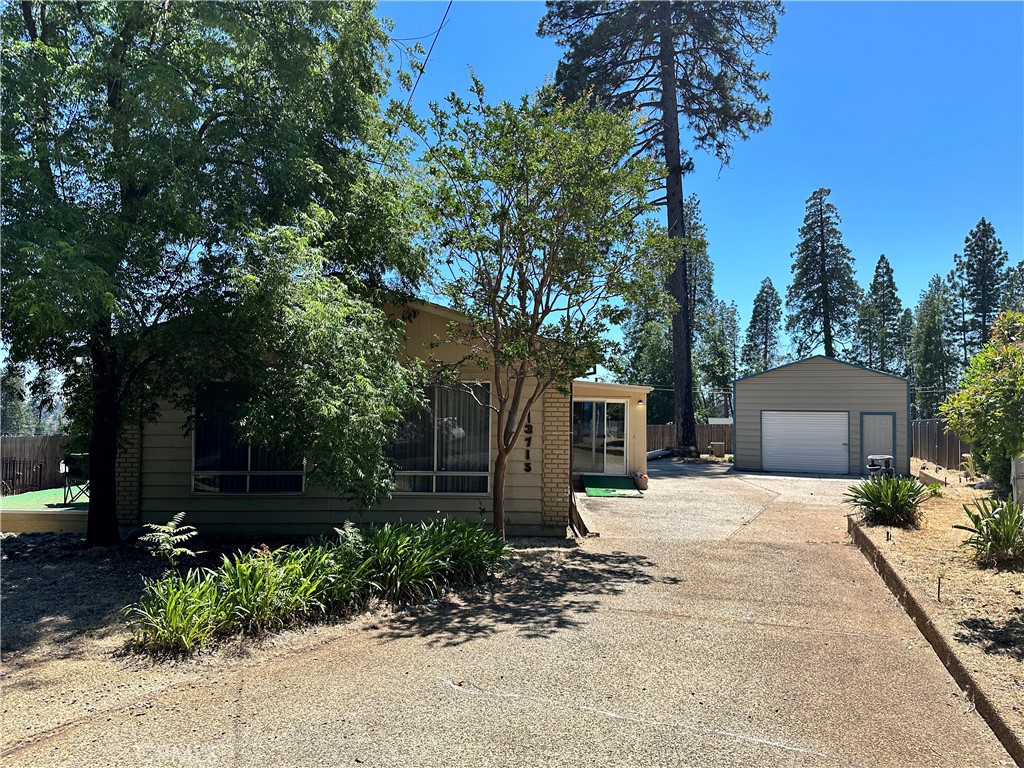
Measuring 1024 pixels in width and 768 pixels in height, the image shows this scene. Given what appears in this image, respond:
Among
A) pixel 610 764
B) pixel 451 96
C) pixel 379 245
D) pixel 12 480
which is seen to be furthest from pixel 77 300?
pixel 12 480

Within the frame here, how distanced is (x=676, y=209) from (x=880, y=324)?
111ft

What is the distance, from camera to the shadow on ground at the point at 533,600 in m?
5.64

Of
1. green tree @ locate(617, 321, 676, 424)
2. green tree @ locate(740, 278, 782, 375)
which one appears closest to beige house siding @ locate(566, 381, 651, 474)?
green tree @ locate(617, 321, 676, 424)

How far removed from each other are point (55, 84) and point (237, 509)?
5916 millimetres

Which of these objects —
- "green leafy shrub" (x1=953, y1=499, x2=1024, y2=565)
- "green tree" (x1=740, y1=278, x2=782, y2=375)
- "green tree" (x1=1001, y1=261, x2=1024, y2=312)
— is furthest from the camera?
"green tree" (x1=740, y1=278, x2=782, y2=375)

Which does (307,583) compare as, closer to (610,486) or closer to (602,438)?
(610,486)

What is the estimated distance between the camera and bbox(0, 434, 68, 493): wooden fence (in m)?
15.9

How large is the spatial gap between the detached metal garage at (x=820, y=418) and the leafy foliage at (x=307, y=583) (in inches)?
729

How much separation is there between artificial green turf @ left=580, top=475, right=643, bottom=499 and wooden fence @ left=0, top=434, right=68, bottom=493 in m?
12.9

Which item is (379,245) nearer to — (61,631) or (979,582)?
(61,631)

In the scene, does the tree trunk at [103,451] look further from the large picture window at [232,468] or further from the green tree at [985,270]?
the green tree at [985,270]

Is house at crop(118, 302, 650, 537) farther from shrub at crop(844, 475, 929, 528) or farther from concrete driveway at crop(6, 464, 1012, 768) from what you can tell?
shrub at crop(844, 475, 929, 528)

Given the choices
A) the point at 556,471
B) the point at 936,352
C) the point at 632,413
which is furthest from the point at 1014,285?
the point at 556,471

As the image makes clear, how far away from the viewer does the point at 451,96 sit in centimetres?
805
